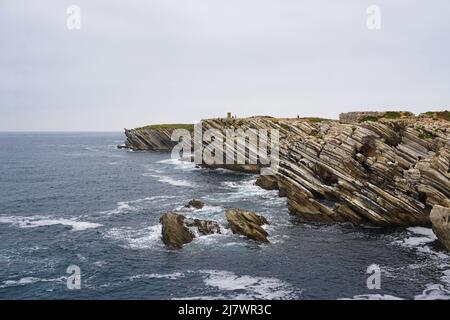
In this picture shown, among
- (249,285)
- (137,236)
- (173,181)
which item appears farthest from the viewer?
(173,181)

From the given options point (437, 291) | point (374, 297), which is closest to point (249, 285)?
point (374, 297)

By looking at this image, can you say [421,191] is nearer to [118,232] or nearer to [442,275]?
[442,275]

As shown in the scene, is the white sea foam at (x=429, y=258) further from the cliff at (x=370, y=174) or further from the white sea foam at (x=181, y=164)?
the white sea foam at (x=181, y=164)

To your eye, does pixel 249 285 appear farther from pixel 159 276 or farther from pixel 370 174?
pixel 370 174

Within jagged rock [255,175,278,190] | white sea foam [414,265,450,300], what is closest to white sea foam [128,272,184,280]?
white sea foam [414,265,450,300]

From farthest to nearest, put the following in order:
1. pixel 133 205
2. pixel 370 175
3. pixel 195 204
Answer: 1. pixel 133 205
2. pixel 195 204
3. pixel 370 175

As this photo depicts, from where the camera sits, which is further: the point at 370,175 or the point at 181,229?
the point at 370,175

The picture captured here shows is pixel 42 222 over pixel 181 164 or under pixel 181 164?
under
